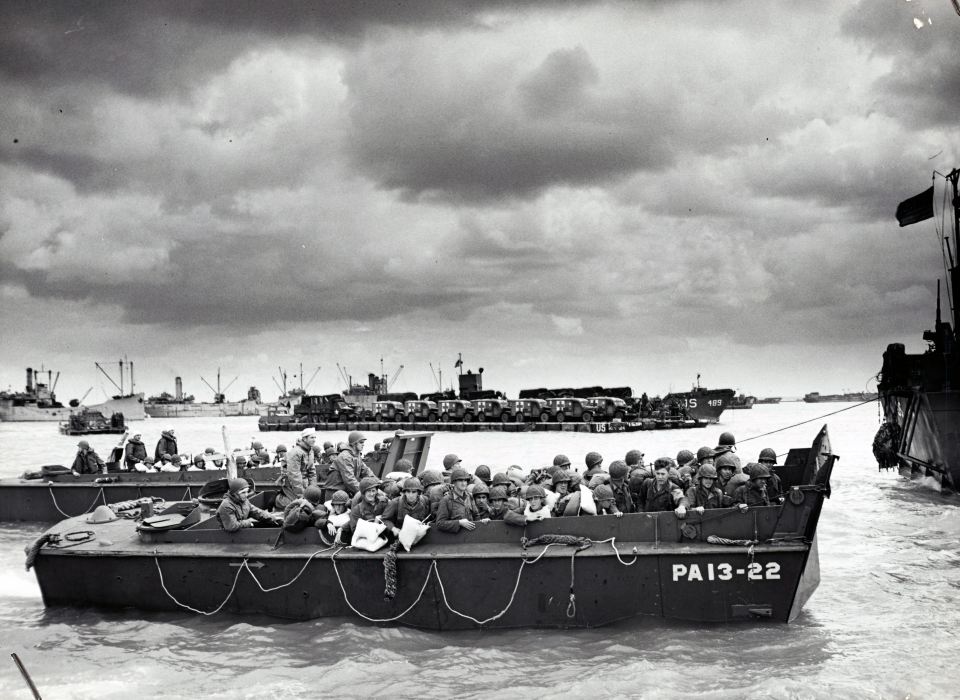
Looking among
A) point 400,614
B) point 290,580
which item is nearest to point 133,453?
point 290,580

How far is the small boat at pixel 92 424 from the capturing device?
60406mm

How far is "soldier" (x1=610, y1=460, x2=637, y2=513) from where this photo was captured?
29.5ft

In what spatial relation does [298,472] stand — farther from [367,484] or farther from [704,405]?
[704,405]

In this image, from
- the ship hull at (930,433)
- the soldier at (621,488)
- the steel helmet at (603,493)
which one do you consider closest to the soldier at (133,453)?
the soldier at (621,488)

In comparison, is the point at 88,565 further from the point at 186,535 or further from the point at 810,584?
the point at 810,584

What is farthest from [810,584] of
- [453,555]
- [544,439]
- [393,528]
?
[544,439]

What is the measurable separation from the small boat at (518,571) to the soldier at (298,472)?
181 cm

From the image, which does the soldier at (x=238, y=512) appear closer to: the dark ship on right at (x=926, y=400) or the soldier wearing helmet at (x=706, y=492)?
Answer: the soldier wearing helmet at (x=706, y=492)

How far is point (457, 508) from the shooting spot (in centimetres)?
862

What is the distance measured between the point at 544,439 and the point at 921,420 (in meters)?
25.1

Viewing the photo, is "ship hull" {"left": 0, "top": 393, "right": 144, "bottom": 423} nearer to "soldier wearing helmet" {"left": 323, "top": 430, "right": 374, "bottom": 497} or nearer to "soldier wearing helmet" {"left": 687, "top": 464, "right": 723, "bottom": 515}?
"soldier wearing helmet" {"left": 323, "top": 430, "right": 374, "bottom": 497}

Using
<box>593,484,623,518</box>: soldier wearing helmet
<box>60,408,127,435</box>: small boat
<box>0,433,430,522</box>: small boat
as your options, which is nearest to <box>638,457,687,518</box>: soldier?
<box>593,484,623,518</box>: soldier wearing helmet

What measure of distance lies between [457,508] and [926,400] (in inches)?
568

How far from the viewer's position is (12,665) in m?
8.45
